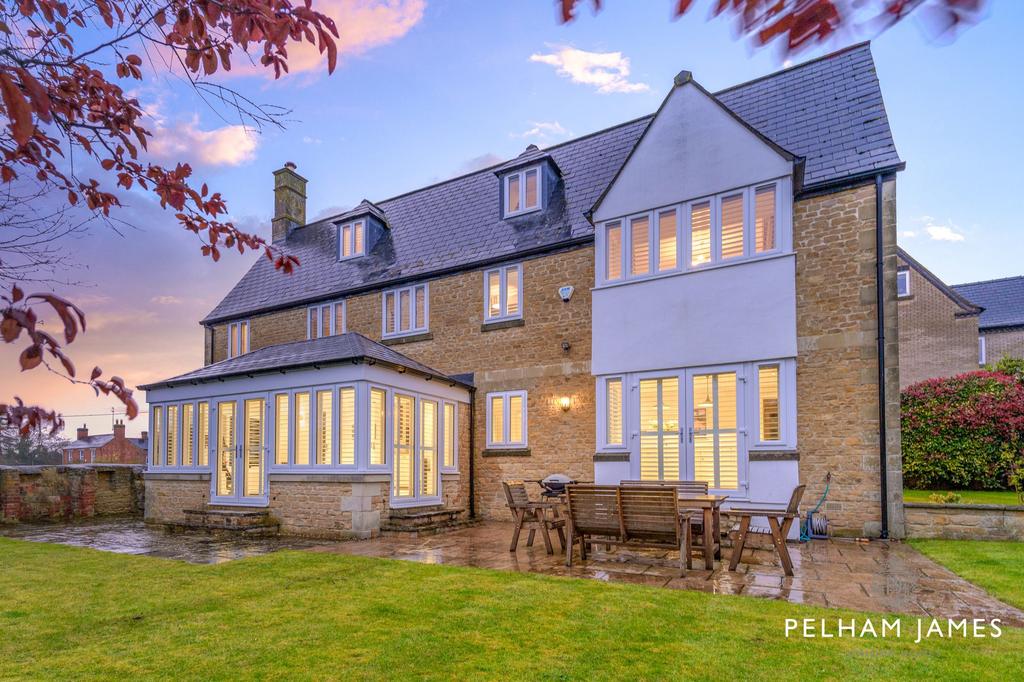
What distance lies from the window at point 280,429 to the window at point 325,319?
4.85 meters

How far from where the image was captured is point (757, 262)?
11.2 meters

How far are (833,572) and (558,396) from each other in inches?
284

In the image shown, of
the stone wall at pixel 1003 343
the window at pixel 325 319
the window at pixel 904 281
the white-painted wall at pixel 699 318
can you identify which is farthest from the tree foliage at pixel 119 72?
the stone wall at pixel 1003 343

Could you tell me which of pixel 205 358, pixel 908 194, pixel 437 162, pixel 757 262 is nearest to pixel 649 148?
pixel 757 262

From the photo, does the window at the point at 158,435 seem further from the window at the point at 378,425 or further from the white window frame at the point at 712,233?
the white window frame at the point at 712,233

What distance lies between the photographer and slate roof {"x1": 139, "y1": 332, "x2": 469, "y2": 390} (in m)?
12.5

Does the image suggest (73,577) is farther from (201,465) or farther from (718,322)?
(718,322)

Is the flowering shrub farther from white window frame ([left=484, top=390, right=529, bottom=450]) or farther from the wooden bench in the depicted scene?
the wooden bench

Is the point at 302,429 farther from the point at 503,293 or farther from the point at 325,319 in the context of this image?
the point at 325,319

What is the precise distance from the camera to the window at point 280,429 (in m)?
12.9

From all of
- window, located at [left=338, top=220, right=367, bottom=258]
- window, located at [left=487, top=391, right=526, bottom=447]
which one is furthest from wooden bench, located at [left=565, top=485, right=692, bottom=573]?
window, located at [left=338, top=220, right=367, bottom=258]

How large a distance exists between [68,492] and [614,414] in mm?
14962

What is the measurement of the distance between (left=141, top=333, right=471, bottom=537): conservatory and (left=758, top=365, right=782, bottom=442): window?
7053 mm

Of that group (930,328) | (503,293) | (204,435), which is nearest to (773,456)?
(503,293)
